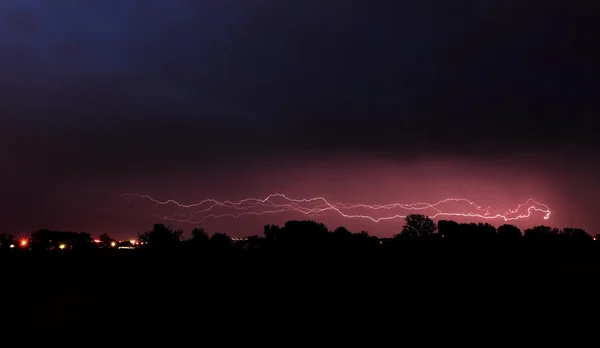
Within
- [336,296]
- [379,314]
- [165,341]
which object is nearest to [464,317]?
[379,314]

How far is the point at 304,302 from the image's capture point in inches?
472

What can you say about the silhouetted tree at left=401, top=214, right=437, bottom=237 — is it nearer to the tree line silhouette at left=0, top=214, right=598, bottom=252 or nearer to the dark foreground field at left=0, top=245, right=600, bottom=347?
the tree line silhouette at left=0, top=214, right=598, bottom=252

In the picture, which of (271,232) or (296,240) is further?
(271,232)

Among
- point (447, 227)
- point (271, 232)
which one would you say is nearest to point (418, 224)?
point (447, 227)

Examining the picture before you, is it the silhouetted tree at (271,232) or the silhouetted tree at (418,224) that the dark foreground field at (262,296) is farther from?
the silhouetted tree at (418,224)

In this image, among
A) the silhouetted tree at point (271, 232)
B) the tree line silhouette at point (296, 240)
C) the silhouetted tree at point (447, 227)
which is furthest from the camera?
the silhouetted tree at point (447, 227)

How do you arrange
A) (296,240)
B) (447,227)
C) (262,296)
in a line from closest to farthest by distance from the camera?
1. (262,296)
2. (296,240)
3. (447,227)

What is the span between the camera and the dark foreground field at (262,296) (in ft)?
33.4

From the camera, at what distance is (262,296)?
40.4 feet

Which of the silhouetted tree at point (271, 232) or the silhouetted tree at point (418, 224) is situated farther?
the silhouetted tree at point (418, 224)

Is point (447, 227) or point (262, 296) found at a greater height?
point (447, 227)

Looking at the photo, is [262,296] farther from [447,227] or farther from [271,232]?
[447,227]

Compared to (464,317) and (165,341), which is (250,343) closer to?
(165,341)

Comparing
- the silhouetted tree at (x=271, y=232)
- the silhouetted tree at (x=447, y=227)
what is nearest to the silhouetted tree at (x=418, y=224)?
the silhouetted tree at (x=447, y=227)
